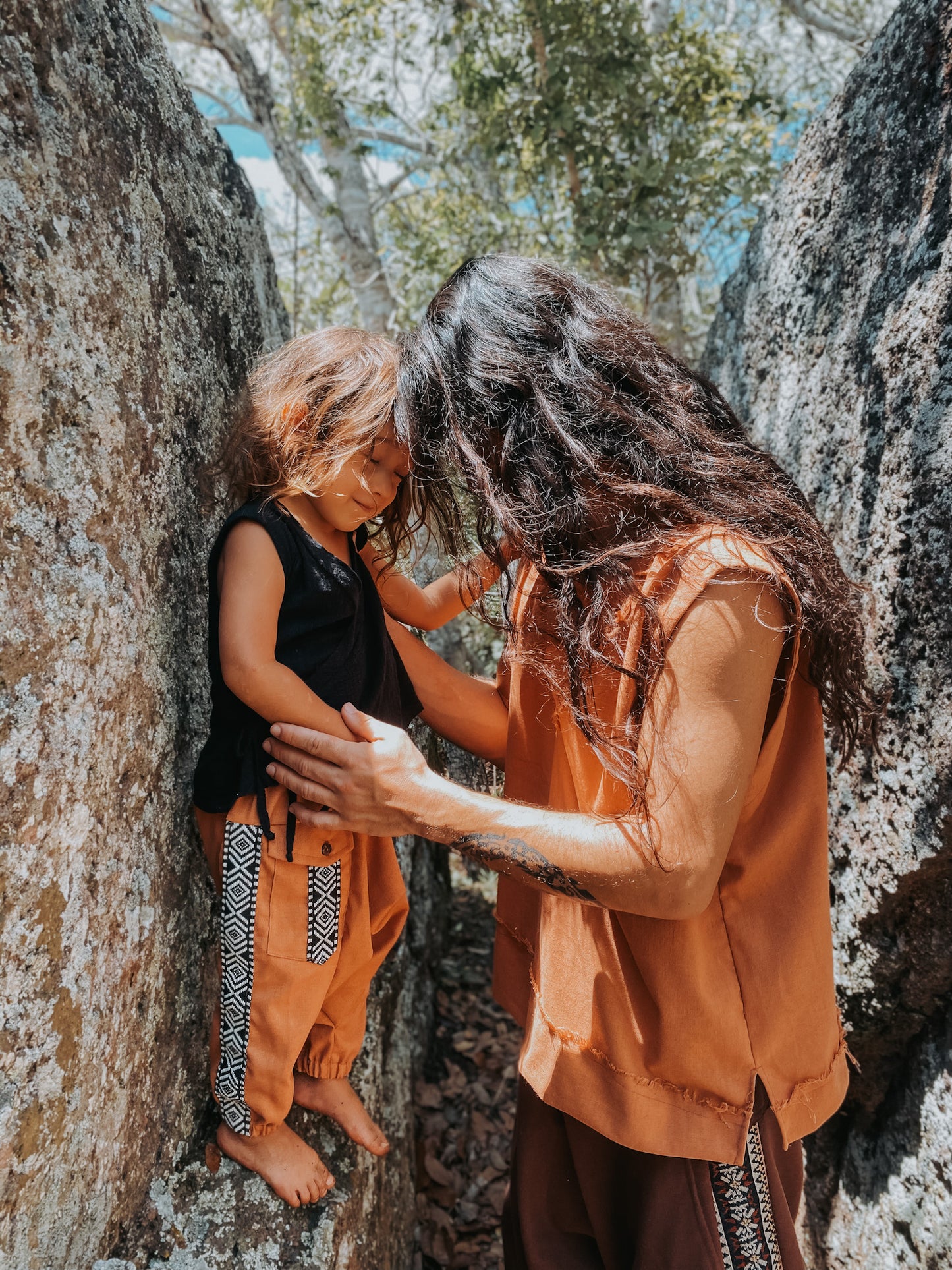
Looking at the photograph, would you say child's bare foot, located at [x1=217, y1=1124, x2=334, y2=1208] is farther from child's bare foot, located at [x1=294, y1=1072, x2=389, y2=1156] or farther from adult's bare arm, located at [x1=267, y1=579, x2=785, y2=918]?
adult's bare arm, located at [x1=267, y1=579, x2=785, y2=918]

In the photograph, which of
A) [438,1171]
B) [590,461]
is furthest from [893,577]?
[438,1171]

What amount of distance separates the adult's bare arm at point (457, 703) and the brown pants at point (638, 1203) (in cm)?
81

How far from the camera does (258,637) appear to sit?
5.66 feet

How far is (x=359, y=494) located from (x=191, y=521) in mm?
392

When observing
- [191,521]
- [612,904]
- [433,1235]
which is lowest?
[433,1235]

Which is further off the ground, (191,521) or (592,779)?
(191,521)

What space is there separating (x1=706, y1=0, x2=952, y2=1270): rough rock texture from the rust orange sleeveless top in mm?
480

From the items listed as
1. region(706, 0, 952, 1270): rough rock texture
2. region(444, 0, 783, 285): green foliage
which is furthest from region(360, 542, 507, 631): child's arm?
region(444, 0, 783, 285): green foliage

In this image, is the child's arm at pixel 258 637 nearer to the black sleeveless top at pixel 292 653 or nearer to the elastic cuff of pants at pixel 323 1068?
the black sleeveless top at pixel 292 653

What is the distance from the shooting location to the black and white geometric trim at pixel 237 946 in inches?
70.0

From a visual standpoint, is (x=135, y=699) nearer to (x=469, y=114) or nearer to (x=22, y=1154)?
(x=22, y=1154)

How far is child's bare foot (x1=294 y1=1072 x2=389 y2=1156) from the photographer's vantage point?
203 cm

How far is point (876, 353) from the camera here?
7.27 feet

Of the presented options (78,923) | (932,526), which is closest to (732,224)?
(932,526)
